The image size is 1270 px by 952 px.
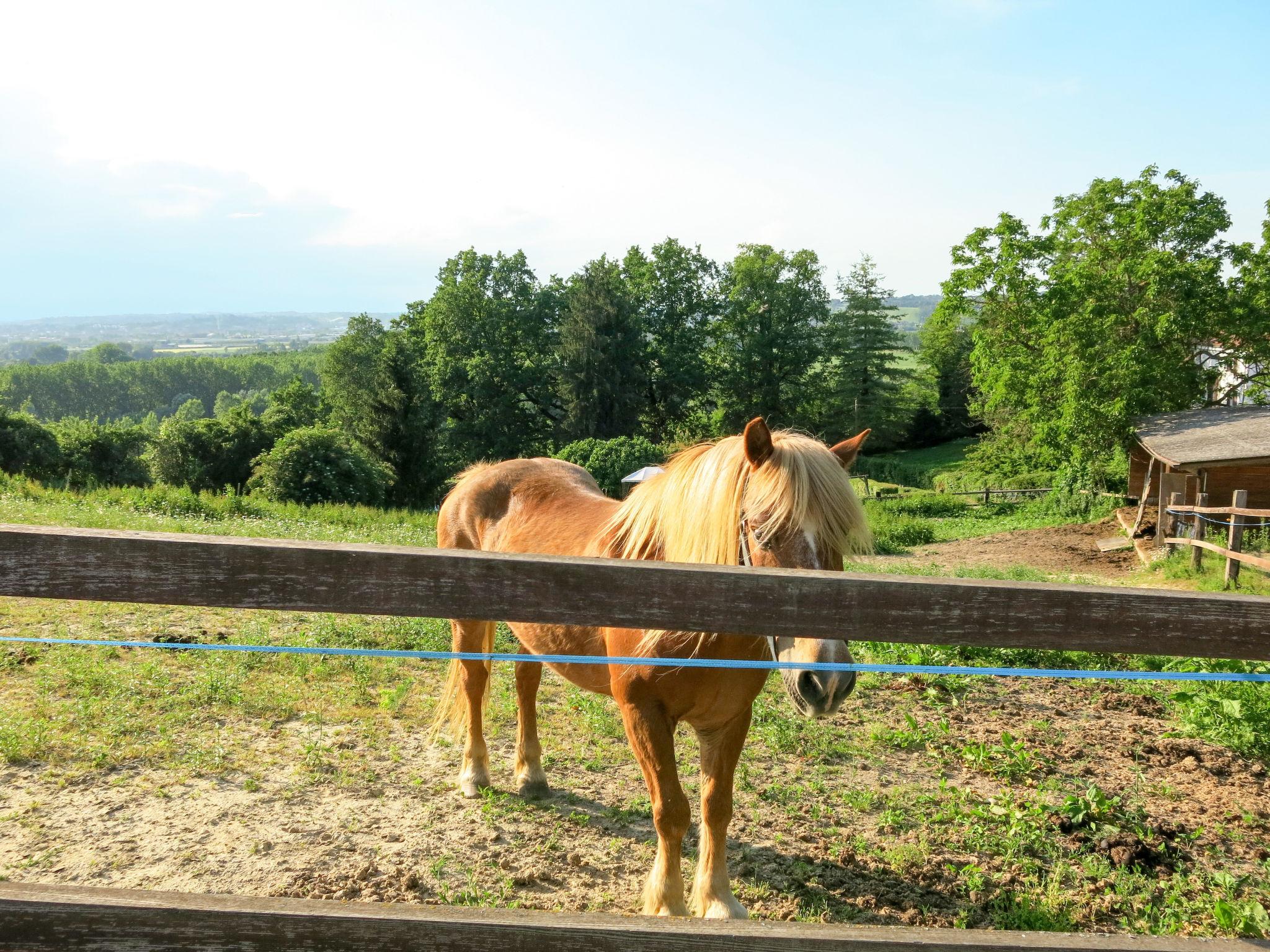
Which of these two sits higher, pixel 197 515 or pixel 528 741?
pixel 528 741

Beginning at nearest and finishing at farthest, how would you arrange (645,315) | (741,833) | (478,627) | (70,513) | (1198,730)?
(741,833)
(478,627)
(1198,730)
(70,513)
(645,315)

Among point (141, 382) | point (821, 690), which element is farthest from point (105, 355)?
point (821, 690)

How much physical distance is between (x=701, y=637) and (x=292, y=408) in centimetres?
5584

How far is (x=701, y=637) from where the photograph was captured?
9.45ft

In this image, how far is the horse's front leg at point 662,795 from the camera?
307 centimetres

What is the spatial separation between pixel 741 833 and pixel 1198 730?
321 centimetres

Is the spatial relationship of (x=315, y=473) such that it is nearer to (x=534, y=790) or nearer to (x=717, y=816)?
(x=534, y=790)

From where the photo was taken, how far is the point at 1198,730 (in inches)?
201

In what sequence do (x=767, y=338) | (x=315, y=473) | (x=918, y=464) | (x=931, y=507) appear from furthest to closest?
(x=918, y=464), (x=767, y=338), (x=931, y=507), (x=315, y=473)

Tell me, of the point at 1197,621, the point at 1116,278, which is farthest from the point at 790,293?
the point at 1197,621

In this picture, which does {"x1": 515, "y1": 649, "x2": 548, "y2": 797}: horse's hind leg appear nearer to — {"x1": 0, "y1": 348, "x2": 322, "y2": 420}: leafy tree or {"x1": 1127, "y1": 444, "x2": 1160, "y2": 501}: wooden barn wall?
{"x1": 1127, "y1": 444, "x2": 1160, "y2": 501}: wooden barn wall

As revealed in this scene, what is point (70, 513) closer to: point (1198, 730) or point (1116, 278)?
point (1198, 730)

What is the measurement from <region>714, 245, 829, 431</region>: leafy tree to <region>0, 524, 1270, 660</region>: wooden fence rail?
50.2 metres

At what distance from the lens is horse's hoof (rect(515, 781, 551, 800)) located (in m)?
4.36
